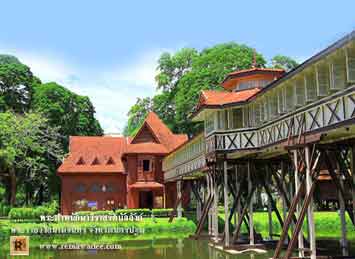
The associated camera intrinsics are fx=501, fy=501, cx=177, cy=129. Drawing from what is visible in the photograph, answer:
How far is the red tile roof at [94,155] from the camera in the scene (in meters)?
47.3

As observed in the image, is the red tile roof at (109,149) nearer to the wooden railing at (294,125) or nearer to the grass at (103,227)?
the grass at (103,227)

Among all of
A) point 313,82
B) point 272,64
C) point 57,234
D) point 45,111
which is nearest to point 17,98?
point 45,111

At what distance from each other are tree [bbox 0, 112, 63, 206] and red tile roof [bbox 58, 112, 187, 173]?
1664mm

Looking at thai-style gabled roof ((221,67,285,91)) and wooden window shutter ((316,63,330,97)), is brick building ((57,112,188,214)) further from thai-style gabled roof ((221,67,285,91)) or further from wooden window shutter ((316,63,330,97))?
wooden window shutter ((316,63,330,97))

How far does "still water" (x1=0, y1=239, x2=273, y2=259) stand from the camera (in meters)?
22.5

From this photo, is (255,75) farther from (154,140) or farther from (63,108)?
(63,108)

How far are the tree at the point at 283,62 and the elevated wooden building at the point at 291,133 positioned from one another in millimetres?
26549

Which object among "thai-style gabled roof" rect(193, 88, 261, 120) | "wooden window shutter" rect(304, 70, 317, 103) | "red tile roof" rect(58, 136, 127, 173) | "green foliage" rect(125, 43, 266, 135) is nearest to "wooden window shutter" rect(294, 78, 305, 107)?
"wooden window shutter" rect(304, 70, 317, 103)

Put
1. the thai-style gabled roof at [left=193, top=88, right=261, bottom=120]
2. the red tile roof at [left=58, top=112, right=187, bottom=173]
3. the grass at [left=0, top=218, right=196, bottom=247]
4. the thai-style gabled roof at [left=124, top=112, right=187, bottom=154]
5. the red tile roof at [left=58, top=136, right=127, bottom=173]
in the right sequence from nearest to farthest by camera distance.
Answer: the thai-style gabled roof at [left=193, top=88, right=261, bottom=120] < the grass at [left=0, top=218, right=196, bottom=247] < the thai-style gabled roof at [left=124, top=112, right=187, bottom=154] < the red tile roof at [left=58, top=112, right=187, bottom=173] < the red tile roof at [left=58, top=136, right=127, bottom=173]

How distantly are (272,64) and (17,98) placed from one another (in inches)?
1094

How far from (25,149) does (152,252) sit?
23.6 metres

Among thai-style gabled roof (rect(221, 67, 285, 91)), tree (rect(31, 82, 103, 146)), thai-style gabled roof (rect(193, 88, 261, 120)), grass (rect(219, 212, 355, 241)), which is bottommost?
grass (rect(219, 212, 355, 241))

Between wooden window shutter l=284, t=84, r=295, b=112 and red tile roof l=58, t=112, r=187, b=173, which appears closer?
wooden window shutter l=284, t=84, r=295, b=112

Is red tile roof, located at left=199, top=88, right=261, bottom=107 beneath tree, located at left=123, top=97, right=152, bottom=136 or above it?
beneath
